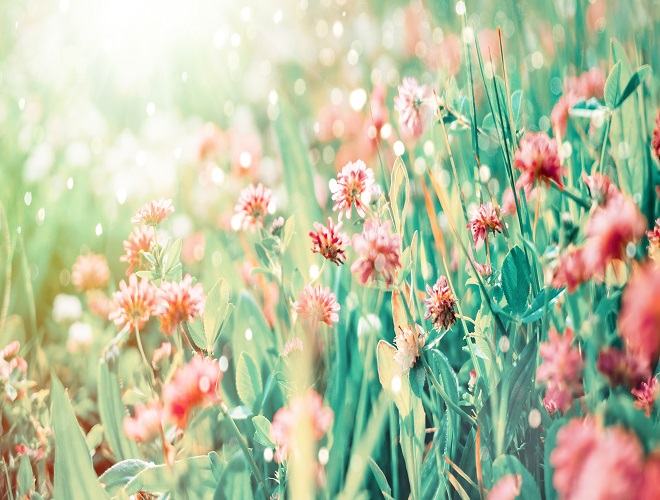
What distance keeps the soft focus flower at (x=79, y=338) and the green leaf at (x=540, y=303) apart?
0.57 m

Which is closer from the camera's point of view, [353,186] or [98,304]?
[353,186]

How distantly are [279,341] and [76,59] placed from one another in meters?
1.19

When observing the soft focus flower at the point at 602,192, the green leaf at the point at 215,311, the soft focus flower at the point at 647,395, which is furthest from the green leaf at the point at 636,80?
the green leaf at the point at 215,311

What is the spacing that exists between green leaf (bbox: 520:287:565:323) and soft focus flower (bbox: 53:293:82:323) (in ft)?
2.13

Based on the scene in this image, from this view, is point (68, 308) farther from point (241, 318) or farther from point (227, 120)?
point (227, 120)

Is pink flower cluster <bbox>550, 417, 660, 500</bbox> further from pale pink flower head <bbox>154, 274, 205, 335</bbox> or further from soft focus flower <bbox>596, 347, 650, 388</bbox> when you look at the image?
pale pink flower head <bbox>154, 274, 205, 335</bbox>

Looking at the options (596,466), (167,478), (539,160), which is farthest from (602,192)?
(167,478)

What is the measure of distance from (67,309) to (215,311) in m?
0.49

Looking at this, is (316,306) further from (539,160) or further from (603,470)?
(603,470)

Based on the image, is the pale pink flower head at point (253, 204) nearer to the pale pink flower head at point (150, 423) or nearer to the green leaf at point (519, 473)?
the pale pink flower head at point (150, 423)

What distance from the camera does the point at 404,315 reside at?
1.66 ft

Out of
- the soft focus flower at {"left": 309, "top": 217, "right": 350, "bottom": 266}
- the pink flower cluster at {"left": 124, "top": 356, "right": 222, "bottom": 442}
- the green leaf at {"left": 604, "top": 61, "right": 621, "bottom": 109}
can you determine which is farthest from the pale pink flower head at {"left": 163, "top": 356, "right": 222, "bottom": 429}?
the green leaf at {"left": 604, "top": 61, "right": 621, "bottom": 109}

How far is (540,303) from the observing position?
1.57 ft

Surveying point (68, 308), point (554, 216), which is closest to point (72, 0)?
point (68, 308)
